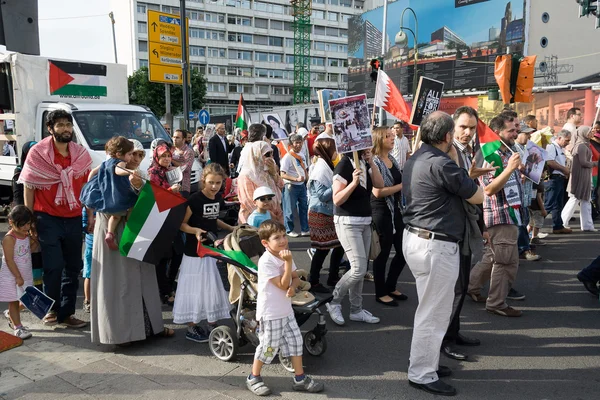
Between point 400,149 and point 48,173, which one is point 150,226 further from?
point 400,149

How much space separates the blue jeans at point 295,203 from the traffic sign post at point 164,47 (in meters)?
9.90

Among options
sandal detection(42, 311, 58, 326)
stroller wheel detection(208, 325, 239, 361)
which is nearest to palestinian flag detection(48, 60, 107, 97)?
sandal detection(42, 311, 58, 326)

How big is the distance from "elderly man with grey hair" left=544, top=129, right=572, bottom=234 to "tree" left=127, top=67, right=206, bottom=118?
42217 mm

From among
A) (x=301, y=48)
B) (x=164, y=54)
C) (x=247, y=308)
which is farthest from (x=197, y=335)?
(x=301, y=48)

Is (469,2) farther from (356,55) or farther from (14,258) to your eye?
(14,258)

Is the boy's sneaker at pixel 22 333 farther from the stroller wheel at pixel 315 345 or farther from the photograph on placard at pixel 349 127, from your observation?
the photograph on placard at pixel 349 127

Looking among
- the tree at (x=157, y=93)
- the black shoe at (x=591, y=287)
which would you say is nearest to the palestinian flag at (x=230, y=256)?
the black shoe at (x=591, y=287)

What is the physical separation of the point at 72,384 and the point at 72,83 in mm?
7499

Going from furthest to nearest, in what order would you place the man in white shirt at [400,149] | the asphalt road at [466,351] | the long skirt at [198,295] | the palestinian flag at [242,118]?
the palestinian flag at [242,118] → the man in white shirt at [400,149] → the long skirt at [198,295] → the asphalt road at [466,351]

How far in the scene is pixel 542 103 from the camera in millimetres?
22891

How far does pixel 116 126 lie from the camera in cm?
944

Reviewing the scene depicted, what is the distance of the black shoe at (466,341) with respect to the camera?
4684mm

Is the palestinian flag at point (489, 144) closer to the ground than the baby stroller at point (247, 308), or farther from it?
farther from it

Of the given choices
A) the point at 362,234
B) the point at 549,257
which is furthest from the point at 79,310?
the point at 549,257
